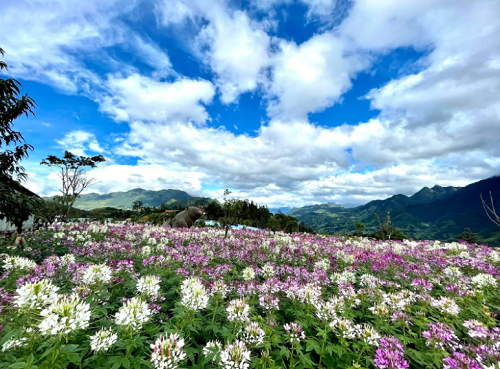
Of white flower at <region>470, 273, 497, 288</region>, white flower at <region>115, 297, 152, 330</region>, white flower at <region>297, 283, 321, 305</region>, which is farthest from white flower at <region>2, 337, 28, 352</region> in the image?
white flower at <region>470, 273, 497, 288</region>

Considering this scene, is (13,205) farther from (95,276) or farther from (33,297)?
(33,297)

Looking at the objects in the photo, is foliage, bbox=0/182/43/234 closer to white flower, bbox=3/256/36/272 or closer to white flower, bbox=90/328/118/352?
white flower, bbox=3/256/36/272

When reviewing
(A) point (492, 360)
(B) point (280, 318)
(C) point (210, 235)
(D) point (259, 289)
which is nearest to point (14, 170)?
(C) point (210, 235)

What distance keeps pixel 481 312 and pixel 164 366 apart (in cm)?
739

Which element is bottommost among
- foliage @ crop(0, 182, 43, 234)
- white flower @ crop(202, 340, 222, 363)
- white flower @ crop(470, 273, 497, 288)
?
white flower @ crop(470, 273, 497, 288)

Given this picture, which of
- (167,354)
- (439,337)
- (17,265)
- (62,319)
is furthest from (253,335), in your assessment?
(17,265)

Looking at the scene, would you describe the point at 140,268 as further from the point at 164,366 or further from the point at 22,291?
the point at 164,366

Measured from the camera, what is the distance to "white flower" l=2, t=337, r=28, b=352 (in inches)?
103

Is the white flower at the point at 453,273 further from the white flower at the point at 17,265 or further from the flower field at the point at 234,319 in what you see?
the white flower at the point at 17,265

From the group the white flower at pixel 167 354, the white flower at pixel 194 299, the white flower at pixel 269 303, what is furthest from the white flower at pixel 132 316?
the white flower at pixel 269 303

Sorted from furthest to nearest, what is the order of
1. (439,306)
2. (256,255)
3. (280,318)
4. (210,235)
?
(210,235)
(256,255)
(280,318)
(439,306)

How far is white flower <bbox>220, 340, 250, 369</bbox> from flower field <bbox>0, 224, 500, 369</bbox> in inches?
0.6

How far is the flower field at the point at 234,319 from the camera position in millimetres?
2799

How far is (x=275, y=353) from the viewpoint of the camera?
11.7ft
